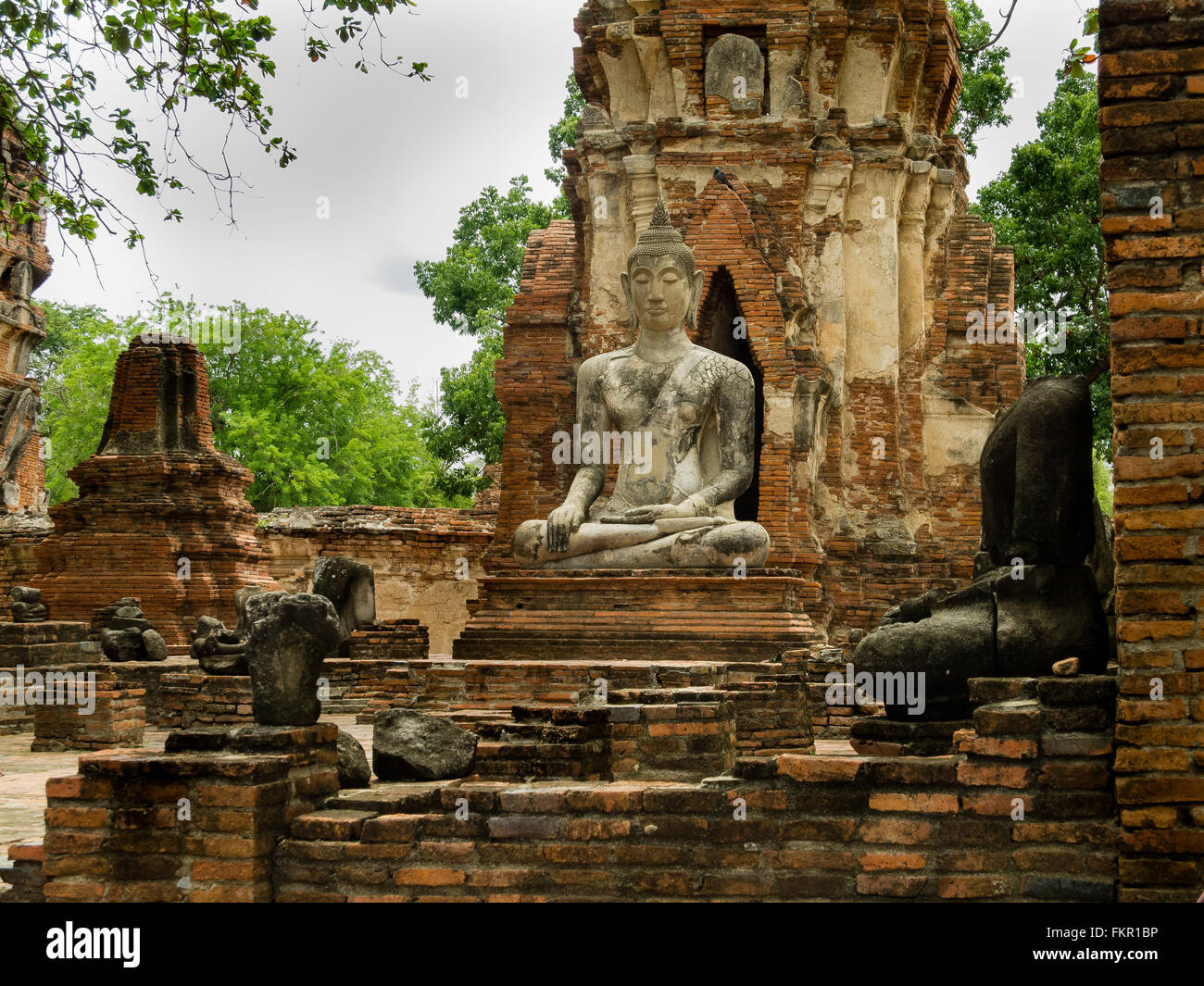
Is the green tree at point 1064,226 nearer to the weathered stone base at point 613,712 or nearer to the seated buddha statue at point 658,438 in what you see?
the seated buddha statue at point 658,438

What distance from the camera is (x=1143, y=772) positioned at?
3.95 metres

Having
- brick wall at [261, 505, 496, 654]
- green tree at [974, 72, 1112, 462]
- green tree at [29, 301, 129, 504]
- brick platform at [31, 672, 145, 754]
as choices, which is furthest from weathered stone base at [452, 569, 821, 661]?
green tree at [29, 301, 129, 504]

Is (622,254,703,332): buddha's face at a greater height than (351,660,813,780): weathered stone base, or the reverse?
(622,254,703,332): buddha's face

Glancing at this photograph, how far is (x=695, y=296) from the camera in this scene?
11992 mm

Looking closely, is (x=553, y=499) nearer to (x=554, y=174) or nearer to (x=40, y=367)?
(x=554, y=174)

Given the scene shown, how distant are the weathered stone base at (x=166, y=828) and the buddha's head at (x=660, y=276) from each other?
24.9 feet

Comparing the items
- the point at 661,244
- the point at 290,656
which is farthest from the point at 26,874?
the point at 661,244

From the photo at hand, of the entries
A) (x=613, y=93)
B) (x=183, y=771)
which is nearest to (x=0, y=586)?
(x=613, y=93)

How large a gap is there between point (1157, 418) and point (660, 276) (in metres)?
7.54

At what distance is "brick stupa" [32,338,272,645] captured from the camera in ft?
52.8

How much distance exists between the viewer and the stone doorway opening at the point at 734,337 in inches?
542

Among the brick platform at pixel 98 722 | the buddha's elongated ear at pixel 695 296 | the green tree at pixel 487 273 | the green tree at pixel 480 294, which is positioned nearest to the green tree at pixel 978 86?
the green tree at pixel 487 273

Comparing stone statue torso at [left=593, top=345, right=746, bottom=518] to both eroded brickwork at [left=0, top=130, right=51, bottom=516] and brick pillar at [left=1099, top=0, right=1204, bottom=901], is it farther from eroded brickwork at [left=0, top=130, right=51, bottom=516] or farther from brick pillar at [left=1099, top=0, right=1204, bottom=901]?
eroded brickwork at [left=0, top=130, right=51, bottom=516]

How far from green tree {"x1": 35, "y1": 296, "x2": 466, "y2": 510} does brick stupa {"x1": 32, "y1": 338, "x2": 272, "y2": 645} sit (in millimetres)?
12278
